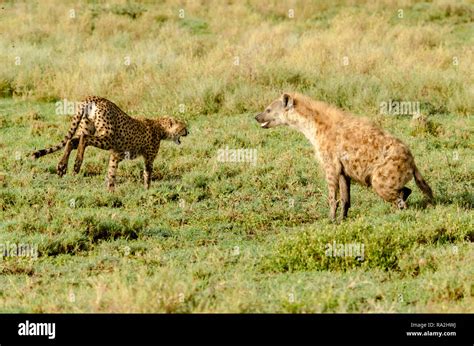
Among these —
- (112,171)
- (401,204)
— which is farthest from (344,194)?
(112,171)

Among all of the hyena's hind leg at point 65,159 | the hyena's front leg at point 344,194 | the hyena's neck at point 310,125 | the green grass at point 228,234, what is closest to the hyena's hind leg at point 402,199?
the green grass at point 228,234

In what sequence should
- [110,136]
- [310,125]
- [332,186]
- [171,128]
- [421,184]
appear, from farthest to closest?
[171,128]
[110,136]
[310,125]
[332,186]
[421,184]

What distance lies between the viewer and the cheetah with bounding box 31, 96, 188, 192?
1229 cm

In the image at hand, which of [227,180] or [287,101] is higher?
[287,101]

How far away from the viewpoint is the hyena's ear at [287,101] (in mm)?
11648

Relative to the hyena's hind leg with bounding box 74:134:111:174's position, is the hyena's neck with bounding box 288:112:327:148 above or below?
above

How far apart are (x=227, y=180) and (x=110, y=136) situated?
1747 mm

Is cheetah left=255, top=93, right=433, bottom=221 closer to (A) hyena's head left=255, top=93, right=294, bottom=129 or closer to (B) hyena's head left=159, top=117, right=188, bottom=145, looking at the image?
(A) hyena's head left=255, top=93, right=294, bottom=129

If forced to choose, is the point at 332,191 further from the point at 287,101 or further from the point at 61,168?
the point at 61,168

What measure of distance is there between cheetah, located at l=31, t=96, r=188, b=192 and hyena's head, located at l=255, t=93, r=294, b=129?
1.64 m

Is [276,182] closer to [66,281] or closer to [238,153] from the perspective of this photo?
[238,153]

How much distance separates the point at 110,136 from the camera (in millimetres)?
12266

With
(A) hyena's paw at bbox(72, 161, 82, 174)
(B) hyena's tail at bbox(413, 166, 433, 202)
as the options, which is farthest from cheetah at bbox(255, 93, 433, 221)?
(A) hyena's paw at bbox(72, 161, 82, 174)

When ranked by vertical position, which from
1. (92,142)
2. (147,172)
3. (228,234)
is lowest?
(228,234)
